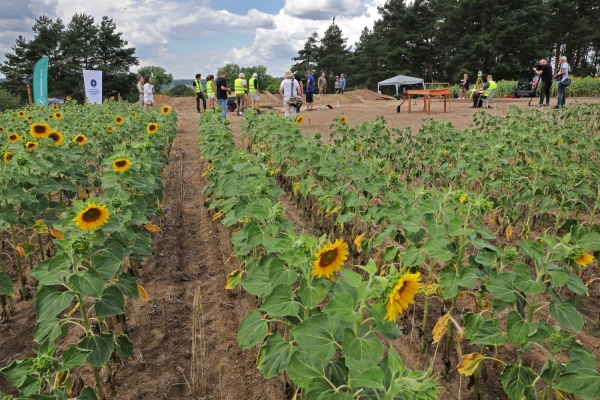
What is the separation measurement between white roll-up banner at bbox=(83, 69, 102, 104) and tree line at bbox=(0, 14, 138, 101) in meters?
26.8

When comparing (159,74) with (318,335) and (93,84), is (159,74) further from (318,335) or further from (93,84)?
(318,335)

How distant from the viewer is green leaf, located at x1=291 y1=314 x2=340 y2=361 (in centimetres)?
154

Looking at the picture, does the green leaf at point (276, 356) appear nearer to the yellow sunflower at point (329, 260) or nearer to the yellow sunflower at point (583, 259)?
the yellow sunflower at point (329, 260)

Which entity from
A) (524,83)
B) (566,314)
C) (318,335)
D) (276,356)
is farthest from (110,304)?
(524,83)

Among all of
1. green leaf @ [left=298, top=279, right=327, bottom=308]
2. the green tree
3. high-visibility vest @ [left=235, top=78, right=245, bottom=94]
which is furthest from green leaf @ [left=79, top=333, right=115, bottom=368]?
the green tree

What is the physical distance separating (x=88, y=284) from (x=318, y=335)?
1092mm

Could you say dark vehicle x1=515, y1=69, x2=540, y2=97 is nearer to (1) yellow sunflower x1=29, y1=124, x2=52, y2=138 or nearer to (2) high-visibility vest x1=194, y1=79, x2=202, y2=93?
(2) high-visibility vest x1=194, y1=79, x2=202, y2=93

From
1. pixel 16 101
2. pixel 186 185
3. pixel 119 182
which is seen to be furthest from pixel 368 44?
pixel 119 182

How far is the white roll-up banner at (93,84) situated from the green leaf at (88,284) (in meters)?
15.4

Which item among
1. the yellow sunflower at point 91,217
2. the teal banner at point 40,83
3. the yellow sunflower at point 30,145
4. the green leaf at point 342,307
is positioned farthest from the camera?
the teal banner at point 40,83

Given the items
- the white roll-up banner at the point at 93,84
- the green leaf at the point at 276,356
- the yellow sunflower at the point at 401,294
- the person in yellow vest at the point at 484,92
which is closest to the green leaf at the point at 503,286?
the yellow sunflower at the point at 401,294

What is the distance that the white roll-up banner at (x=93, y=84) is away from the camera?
1545cm

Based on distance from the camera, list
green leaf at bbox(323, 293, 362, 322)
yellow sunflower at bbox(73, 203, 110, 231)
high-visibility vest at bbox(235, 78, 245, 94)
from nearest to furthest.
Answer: green leaf at bbox(323, 293, 362, 322) → yellow sunflower at bbox(73, 203, 110, 231) → high-visibility vest at bbox(235, 78, 245, 94)

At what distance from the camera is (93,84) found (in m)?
15.7
